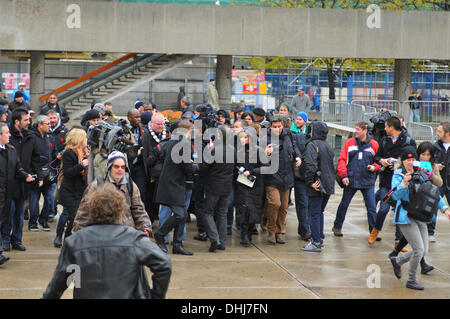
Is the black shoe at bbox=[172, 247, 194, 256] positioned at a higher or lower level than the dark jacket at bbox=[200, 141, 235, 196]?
lower

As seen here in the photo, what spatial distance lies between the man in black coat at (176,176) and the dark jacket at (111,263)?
488 centimetres

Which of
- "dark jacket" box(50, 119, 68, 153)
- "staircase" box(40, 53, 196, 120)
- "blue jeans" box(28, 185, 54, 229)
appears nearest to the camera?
"blue jeans" box(28, 185, 54, 229)

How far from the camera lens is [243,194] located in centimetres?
1013

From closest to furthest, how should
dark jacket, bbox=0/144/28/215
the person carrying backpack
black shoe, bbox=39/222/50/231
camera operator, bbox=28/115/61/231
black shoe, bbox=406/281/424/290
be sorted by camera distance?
the person carrying backpack → black shoe, bbox=406/281/424/290 → dark jacket, bbox=0/144/28/215 → camera operator, bbox=28/115/61/231 → black shoe, bbox=39/222/50/231

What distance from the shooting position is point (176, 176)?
9.37 metres

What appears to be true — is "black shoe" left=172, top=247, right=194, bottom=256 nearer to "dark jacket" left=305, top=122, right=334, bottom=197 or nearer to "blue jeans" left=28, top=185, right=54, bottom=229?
"dark jacket" left=305, top=122, right=334, bottom=197

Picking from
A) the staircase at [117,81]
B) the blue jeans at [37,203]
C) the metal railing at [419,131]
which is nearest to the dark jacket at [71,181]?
the blue jeans at [37,203]

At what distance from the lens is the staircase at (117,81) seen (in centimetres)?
2602

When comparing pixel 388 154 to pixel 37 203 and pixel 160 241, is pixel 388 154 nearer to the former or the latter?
pixel 160 241

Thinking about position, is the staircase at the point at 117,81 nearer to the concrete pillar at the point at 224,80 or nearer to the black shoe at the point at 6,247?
the concrete pillar at the point at 224,80

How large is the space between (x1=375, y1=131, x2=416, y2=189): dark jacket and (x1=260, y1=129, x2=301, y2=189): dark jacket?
1.43 m

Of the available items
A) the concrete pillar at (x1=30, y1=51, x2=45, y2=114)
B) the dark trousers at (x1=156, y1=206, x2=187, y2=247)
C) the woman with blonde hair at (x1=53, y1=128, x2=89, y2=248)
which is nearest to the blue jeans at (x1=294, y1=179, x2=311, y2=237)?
the dark trousers at (x1=156, y1=206, x2=187, y2=247)

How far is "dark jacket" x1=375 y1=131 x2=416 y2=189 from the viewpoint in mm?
10539
